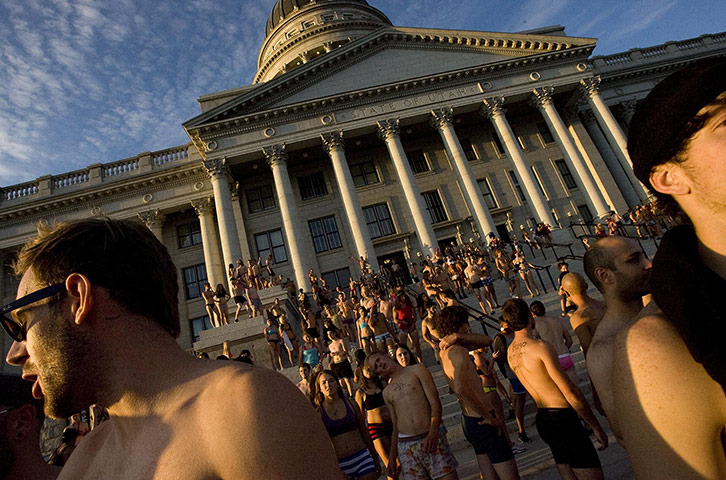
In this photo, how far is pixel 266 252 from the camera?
2638 centimetres

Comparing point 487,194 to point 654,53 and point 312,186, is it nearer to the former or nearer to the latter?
point 312,186

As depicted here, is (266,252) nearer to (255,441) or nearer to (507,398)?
(507,398)

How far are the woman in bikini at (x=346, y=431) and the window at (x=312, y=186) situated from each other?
23.7 metres

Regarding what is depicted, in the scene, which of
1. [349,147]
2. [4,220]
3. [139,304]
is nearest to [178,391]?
[139,304]

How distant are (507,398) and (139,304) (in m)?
7.44

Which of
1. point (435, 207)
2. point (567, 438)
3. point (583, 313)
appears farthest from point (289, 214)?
point (567, 438)

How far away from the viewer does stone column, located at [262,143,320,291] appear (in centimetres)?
2153

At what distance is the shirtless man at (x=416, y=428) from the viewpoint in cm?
416

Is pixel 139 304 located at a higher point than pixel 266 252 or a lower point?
lower

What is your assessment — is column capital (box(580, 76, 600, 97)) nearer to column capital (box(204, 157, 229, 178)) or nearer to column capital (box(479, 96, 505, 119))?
column capital (box(479, 96, 505, 119))

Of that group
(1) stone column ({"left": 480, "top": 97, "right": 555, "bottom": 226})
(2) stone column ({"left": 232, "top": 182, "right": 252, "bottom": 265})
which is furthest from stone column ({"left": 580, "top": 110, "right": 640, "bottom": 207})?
(2) stone column ({"left": 232, "top": 182, "right": 252, "bottom": 265})

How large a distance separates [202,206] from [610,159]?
28842 mm

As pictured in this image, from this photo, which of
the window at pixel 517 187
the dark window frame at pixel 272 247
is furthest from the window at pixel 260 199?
the window at pixel 517 187

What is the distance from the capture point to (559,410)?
3.70 meters
